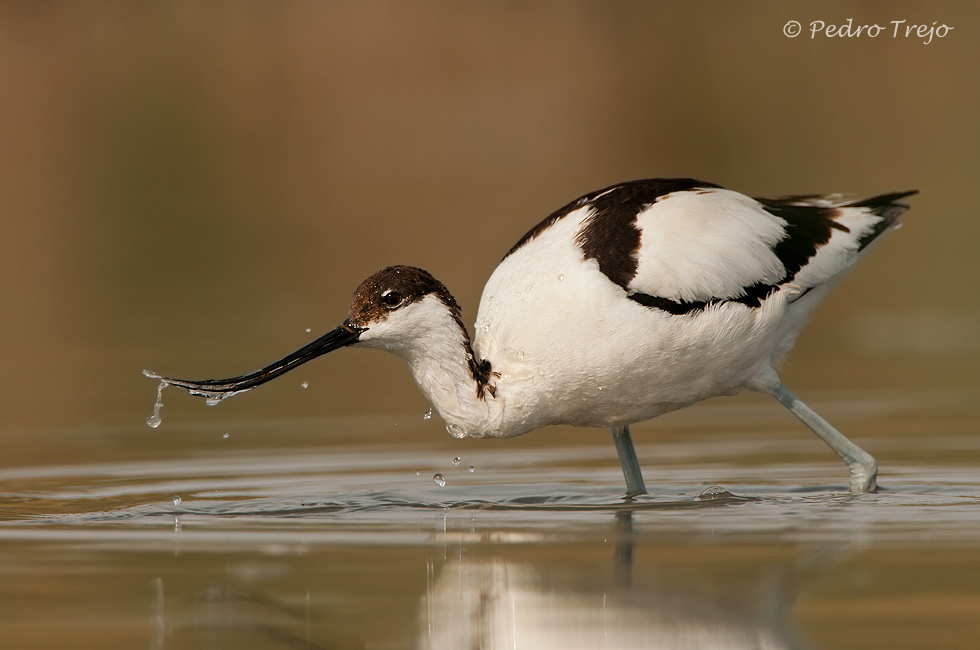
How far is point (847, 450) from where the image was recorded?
7473 millimetres

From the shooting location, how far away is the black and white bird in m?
7.04

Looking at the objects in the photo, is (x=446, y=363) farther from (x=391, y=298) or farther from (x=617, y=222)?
(x=617, y=222)

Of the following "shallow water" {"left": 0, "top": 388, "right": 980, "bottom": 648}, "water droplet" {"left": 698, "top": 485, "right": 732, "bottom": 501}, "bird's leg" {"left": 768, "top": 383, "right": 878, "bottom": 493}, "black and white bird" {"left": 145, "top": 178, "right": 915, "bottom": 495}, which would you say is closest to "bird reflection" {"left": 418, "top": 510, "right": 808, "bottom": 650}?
"shallow water" {"left": 0, "top": 388, "right": 980, "bottom": 648}

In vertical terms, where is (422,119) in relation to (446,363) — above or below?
above

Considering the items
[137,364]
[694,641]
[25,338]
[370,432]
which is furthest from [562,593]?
[25,338]

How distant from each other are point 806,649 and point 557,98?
67.3 feet

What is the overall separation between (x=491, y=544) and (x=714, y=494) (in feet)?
5.20

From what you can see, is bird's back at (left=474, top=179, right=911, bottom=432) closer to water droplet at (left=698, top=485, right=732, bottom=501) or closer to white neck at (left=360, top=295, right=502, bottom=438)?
white neck at (left=360, top=295, right=502, bottom=438)

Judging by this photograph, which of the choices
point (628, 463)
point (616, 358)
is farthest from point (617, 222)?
point (628, 463)

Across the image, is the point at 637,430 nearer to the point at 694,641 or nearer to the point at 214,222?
the point at 694,641

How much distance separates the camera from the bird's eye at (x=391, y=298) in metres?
7.15

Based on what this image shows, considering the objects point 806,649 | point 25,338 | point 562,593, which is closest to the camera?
point 806,649

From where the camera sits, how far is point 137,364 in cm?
1208

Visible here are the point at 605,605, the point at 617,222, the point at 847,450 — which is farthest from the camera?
the point at 847,450
